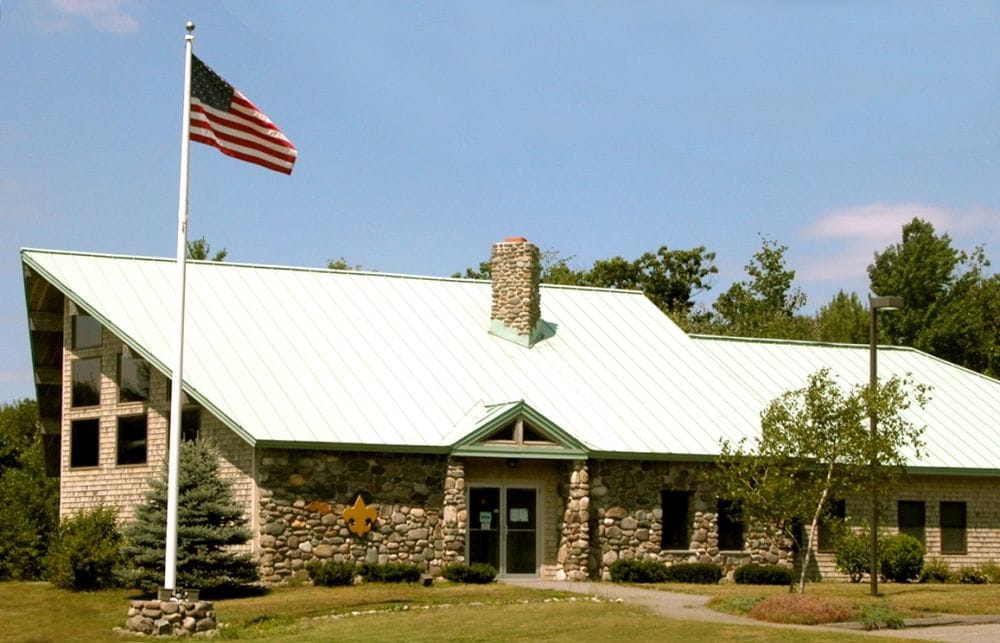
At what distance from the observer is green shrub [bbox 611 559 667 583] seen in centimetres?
3334

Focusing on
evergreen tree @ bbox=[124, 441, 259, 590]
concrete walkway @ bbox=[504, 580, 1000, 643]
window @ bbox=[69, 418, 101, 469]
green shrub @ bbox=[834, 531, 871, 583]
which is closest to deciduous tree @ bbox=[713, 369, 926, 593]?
concrete walkway @ bbox=[504, 580, 1000, 643]

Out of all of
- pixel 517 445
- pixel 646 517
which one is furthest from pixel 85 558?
pixel 646 517

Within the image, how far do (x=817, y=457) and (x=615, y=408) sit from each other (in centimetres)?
865

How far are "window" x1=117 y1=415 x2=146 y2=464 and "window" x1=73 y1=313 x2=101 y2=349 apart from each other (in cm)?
201

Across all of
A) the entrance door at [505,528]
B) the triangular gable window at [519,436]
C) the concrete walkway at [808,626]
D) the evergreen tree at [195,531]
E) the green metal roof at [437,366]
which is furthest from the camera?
the entrance door at [505,528]

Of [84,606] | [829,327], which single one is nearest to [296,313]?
[84,606]

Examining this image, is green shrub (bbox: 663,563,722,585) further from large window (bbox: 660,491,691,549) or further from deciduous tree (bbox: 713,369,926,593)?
deciduous tree (bbox: 713,369,926,593)

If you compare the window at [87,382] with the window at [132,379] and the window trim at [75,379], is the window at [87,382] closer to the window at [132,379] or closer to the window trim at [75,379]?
the window trim at [75,379]

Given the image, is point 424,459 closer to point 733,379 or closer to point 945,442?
point 733,379

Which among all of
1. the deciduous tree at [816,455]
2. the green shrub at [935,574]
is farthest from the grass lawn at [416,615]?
the green shrub at [935,574]

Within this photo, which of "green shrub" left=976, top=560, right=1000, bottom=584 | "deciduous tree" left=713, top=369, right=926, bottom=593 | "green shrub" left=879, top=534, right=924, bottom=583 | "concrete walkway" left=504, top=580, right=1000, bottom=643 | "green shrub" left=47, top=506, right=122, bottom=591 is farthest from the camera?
"green shrub" left=976, top=560, right=1000, bottom=584

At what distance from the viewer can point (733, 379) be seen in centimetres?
3966

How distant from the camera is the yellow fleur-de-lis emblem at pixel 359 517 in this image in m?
31.8

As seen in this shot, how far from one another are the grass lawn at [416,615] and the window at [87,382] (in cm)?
515
